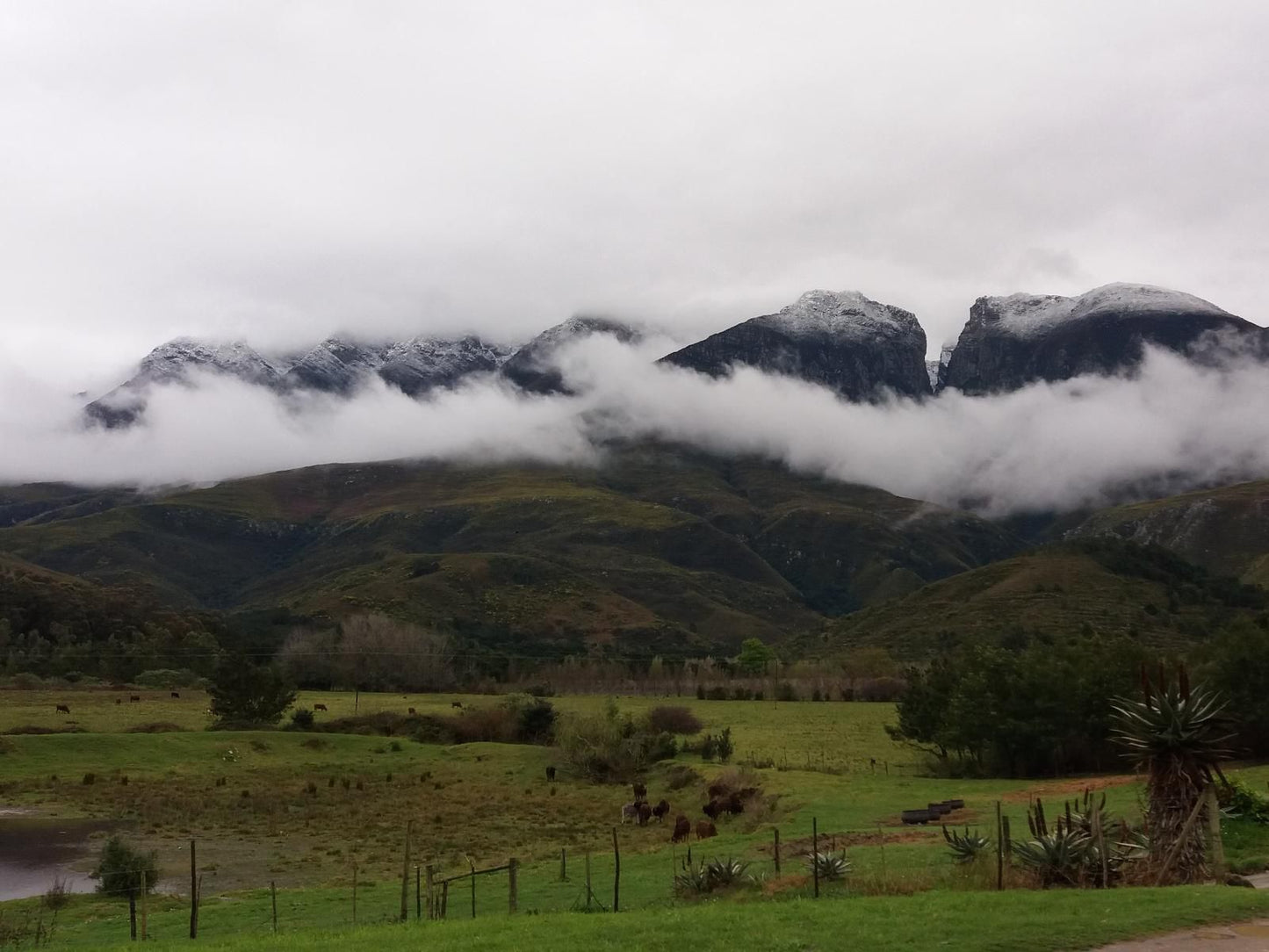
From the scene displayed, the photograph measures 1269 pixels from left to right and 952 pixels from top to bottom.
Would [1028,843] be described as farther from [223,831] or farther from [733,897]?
[223,831]

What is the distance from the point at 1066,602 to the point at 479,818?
112 m

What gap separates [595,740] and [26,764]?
31.7 m

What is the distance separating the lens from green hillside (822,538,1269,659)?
131500 mm

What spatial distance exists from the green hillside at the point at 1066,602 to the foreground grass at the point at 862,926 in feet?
345

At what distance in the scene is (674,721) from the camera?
78.8m

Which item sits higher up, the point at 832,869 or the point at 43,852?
the point at 832,869

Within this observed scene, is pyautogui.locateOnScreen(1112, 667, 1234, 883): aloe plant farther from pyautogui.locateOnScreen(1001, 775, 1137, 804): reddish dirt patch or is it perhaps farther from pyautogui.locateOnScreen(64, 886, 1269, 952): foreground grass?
pyautogui.locateOnScreen(1001, 775, 1137, 804): reddish dirt patch

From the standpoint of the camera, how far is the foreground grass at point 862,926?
16.4 meters

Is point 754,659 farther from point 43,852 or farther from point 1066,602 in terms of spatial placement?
point 43,852

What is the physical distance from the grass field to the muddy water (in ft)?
7.45

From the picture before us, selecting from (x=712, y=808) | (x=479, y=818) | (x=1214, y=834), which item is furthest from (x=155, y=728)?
(x=1214, y=834)

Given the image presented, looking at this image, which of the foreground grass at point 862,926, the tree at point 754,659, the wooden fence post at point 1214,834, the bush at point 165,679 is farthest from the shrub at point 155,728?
the tree at point 754,659

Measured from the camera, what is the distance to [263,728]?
76.0m

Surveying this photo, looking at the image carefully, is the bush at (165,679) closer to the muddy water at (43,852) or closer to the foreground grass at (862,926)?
the muddy water at (43,852)
